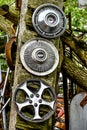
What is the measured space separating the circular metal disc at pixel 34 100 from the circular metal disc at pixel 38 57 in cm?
17

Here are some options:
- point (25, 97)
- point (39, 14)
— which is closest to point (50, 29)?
point (39, 14)

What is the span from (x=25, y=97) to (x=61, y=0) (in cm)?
142

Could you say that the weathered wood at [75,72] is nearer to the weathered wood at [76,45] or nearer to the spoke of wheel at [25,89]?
the weathered wood at [76,45]

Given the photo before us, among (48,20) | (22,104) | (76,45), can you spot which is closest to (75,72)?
(76,45)

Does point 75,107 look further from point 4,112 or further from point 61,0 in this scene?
point 61,0

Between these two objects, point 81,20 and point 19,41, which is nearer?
point 19,41

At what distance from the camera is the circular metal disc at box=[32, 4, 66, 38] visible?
451 cm

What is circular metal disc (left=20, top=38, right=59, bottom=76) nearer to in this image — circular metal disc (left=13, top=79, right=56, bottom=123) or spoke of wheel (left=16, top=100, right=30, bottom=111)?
circular metal disc (left=13, top=79, right=56, bottom=123)

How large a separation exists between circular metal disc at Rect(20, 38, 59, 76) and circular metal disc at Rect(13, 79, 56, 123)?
6.5 inches

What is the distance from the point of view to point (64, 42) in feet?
17.1

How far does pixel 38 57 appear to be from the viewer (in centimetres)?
449

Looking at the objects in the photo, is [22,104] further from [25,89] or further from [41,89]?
[41,89]

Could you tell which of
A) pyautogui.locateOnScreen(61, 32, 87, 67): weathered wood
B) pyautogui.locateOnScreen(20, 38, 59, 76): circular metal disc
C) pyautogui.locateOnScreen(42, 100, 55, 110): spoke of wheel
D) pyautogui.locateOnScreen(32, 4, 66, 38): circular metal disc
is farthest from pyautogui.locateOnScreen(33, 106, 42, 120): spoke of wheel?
pyautogui.locateOnScreen(61, 32, 87, 67): weathered wood

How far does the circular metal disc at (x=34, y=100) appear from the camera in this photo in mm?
4367
